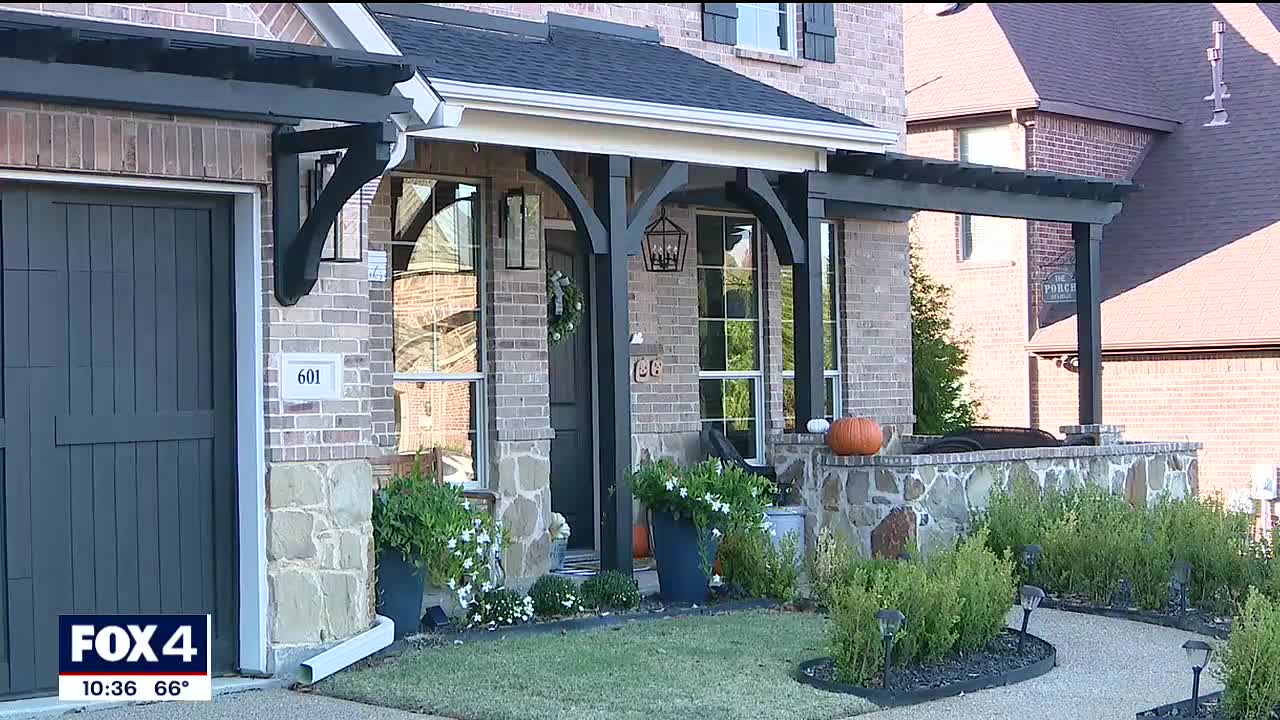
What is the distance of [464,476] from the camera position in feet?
35.6

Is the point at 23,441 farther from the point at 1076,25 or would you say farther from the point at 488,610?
the point at 1076,25

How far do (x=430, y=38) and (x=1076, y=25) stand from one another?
1335 centimetres

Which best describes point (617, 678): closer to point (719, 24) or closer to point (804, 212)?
point (804, 212)

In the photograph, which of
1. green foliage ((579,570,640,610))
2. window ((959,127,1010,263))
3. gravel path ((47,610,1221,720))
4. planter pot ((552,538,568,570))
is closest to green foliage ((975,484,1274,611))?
gravel path ((47,610,1221,720))

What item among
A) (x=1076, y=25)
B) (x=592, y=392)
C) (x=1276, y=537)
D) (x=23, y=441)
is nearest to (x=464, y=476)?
(x=592, y=392)

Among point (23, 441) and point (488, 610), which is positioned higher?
point (23, 441)

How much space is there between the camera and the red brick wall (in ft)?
56.6

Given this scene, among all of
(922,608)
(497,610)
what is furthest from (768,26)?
(922,608)

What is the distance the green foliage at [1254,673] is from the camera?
21.6 feet

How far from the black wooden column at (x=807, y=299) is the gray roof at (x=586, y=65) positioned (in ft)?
2.14

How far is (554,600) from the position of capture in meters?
9.25

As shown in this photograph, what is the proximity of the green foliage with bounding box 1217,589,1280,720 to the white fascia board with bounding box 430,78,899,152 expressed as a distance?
16.2ft

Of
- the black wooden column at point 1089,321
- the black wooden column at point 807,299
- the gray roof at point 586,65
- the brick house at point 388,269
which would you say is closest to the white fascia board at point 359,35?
the brick house at point 388,269

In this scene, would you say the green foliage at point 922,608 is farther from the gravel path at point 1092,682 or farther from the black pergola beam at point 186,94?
the black pergola beam at point 186,94
